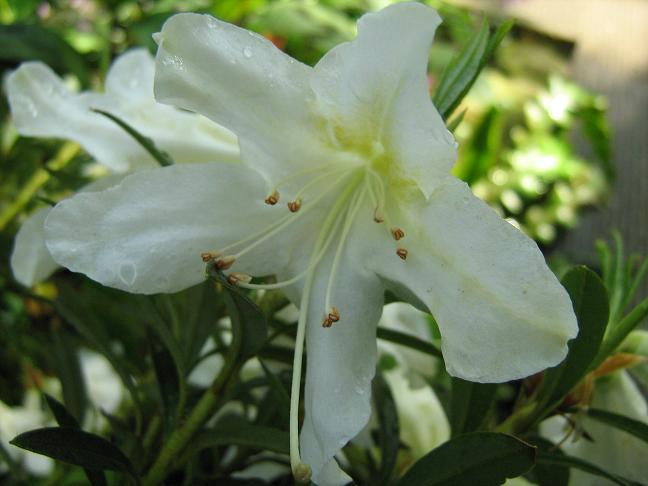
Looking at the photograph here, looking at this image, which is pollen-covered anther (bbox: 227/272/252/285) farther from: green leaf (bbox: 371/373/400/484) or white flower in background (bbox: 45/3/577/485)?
green leaf (bbox: 371/373/400/484)

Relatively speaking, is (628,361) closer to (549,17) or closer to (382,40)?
(382,40)

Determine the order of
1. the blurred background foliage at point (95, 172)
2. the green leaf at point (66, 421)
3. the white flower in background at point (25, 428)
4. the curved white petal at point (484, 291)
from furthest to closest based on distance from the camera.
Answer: the white flower in background at point (25, 428), the blurred background foliage at point (95, 172), the green leaf at point (66, 421), the curved white petal at point (484, 291)

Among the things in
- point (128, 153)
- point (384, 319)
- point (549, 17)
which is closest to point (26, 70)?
point (128, 153)

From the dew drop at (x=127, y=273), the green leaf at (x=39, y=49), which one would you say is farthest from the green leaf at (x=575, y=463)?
the green leaf at (x=39, y=49)

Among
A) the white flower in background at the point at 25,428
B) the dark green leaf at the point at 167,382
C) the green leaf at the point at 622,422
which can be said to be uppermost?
the green leaf at the point at 622,422

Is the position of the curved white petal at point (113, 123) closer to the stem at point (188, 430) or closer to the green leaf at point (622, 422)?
the stem at point (188, 430)

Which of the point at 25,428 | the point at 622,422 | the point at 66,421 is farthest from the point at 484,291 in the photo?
the point at 25,428
